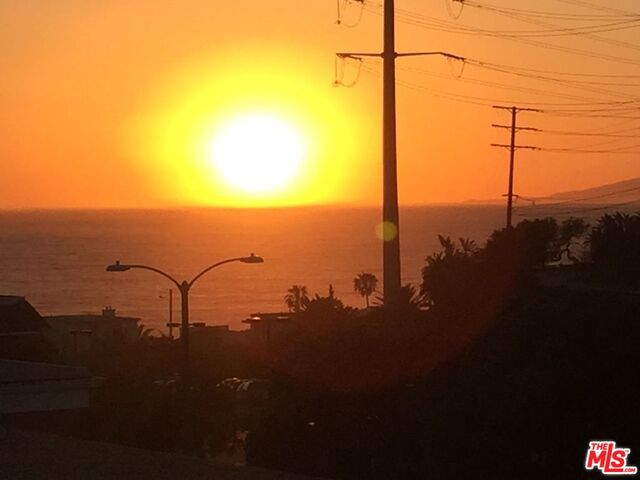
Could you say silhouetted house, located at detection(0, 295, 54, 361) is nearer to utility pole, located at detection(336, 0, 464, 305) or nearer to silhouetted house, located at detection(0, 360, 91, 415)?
utility pole, located at detection(336, 0, 464, 305)

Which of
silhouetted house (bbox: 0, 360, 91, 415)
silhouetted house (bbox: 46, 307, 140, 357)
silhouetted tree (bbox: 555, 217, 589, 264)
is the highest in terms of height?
silhouetted tree (bbox: 555, 217, 589, 264)

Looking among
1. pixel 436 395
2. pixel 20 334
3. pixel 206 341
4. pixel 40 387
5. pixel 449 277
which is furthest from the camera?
pixel 206 341

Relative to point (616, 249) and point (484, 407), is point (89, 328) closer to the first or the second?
point (616, 249)

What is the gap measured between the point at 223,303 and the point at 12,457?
182797 mm

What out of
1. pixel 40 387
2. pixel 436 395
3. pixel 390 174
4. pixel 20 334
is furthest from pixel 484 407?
pixel 20 334

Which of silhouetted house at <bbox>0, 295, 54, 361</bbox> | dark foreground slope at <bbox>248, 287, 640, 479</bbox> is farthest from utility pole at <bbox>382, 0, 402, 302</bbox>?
silhouetted house at <bbox>0, 295, 54, 361</bbox>

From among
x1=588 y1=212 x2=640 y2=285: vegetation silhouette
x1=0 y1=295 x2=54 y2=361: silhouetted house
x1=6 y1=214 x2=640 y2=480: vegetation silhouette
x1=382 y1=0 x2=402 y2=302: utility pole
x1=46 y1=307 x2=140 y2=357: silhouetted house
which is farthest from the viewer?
x1=46 y1=307 x2=140 y2=357: silhouetted house

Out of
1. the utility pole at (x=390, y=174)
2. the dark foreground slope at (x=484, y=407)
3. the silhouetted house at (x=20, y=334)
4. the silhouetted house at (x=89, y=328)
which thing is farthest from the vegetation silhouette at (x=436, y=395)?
the silhouetted house at (x=89, y=328)

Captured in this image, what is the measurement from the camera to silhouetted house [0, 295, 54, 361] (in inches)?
1436

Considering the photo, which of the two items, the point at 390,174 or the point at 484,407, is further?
the point at 390,174

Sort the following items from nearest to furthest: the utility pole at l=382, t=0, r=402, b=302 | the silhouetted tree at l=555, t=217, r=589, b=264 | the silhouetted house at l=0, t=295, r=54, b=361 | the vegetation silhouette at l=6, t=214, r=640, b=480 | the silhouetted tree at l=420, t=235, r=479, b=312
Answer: the vegetation silhouette at l=6, t=214, r=640, b=480 → the silhouetted house at l=0, t=295, r=54, b=361 → the silhouetted tree at l=420, t=235, r=479, b=312 → the utility pole at l=382, t=0, r=402, b=302 → the silhouetted tree at l=555, t=217, r=589, b=264

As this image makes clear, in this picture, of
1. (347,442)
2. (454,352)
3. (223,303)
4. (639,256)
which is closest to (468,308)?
(454,352)

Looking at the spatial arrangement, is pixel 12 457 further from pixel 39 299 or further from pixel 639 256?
pixel 39 299

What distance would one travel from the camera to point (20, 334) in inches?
1692
